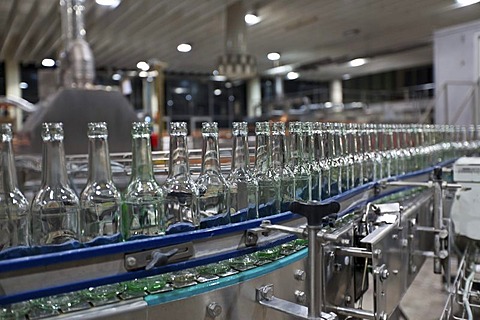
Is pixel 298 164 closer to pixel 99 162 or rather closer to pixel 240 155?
pixel 240 155

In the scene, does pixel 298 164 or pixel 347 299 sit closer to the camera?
pixel 298 164

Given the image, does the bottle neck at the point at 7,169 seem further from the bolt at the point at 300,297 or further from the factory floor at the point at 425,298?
the factory floor at the point at 425,298

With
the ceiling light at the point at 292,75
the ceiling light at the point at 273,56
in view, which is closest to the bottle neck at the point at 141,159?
the ceiling light at the point at 273,56

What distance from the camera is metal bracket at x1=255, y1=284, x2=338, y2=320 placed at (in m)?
0.70

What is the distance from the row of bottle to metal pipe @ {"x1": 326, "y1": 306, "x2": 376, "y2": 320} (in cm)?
24

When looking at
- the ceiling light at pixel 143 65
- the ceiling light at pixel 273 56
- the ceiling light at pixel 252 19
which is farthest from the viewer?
the ceiling light at pixel 143 65

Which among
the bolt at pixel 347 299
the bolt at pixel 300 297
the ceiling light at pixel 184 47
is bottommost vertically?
the bolt at pixel 347 299

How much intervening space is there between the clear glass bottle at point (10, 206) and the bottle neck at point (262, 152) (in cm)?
41

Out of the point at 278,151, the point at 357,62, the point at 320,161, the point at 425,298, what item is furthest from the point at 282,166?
the point at 357,62

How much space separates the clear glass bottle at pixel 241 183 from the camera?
0.79 m

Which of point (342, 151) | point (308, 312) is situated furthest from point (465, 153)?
point (308, 312)

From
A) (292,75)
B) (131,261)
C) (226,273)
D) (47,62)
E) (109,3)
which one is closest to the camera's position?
(131,261)

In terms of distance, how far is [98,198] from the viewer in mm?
653

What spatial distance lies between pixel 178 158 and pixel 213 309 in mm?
254
